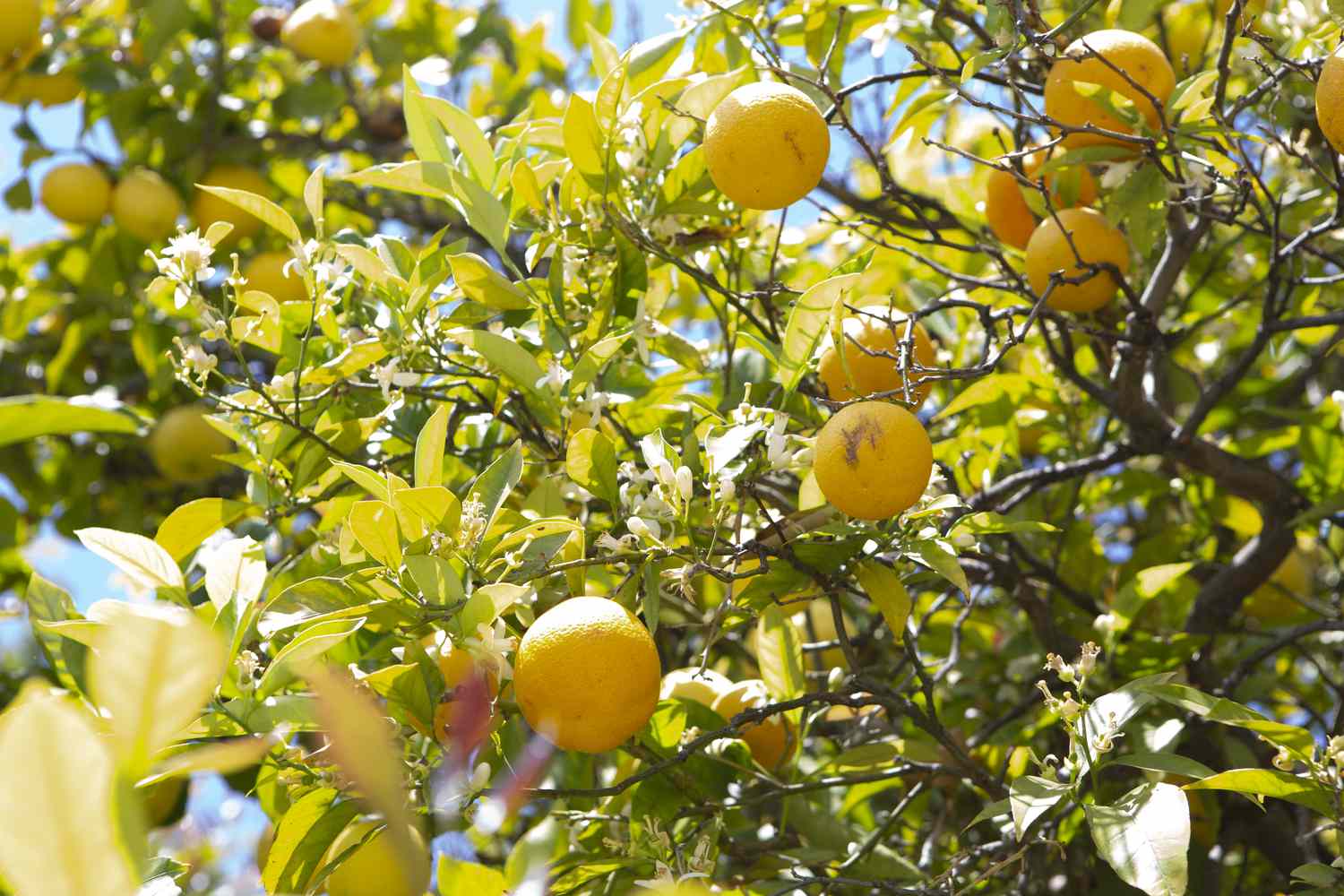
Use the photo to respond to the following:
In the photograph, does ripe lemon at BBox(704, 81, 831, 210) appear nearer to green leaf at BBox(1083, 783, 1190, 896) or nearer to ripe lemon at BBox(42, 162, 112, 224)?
green leaf at BBox(1083, 783, 1190, 896)

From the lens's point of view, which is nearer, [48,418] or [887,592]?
[887,592]

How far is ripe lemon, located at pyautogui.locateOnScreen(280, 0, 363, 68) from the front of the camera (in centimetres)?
266

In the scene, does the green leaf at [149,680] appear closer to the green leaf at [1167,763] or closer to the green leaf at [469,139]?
the green leaf at [1167,763]

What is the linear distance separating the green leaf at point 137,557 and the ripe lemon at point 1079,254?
113 cm

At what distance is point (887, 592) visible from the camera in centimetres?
124

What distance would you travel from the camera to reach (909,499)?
3.67ft

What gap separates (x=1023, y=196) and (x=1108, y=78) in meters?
0.21

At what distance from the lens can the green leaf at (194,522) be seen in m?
1.46

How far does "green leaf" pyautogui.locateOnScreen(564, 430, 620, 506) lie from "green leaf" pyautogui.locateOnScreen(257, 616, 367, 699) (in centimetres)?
26

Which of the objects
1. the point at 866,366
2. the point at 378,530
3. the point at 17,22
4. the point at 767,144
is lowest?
the point at 378,530

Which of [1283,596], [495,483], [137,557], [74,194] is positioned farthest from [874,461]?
[74,194]

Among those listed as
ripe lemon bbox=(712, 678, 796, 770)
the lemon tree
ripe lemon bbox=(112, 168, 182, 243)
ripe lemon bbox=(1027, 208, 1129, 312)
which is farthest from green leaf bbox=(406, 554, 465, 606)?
ripe lemon bbox=(112, 168, 182, 243)

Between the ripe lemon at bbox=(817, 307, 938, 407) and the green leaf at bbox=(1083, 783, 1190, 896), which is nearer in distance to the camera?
the green leaf at bbox=(1083, 783, 1190, 896)

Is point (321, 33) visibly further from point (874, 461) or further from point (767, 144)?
point (874, 461)
